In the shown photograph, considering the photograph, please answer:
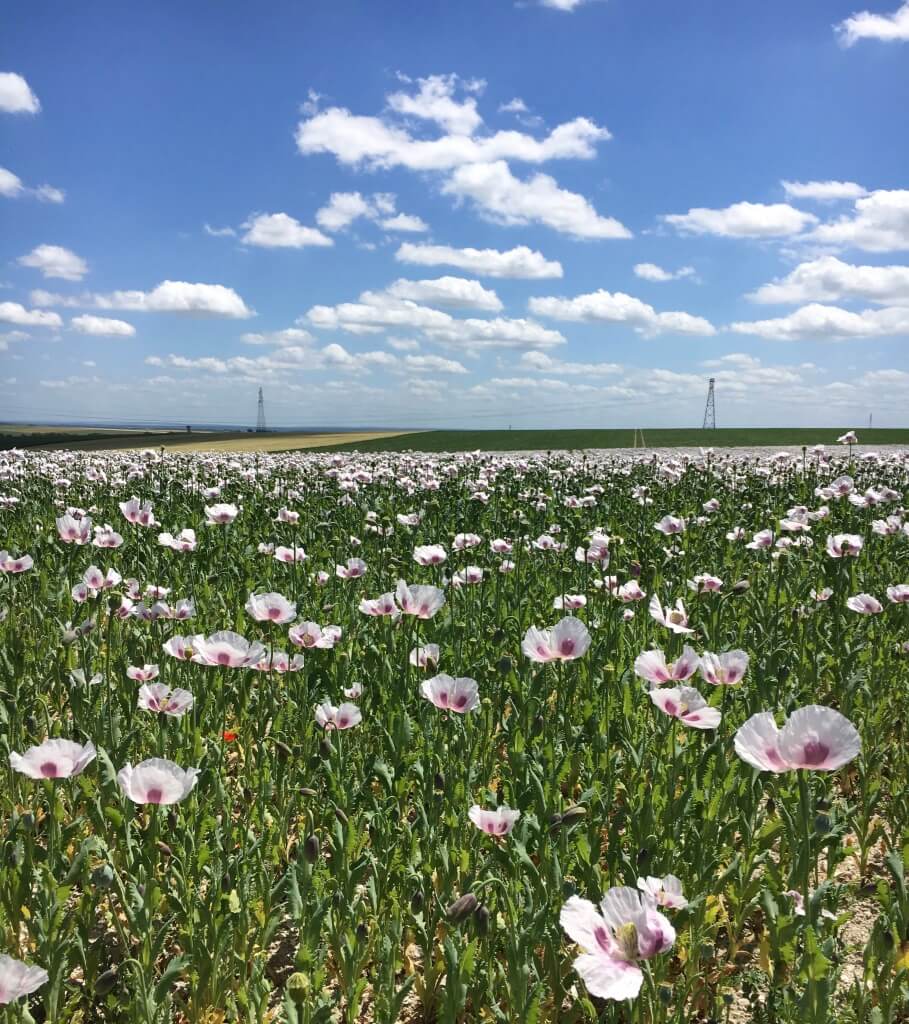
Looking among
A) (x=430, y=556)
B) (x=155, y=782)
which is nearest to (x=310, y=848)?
(x=155, y=782)

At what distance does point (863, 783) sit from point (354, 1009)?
225cm

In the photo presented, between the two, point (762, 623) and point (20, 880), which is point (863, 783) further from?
point (20, 880)

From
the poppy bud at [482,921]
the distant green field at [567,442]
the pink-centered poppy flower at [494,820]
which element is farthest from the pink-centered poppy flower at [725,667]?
the distant green field at [567,442]

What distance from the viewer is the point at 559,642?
2.73 meters

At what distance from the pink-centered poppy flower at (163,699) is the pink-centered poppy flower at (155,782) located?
2.72ft

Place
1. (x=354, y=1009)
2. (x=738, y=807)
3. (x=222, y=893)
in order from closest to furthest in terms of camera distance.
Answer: (x=354, y=1009) < (x=222, y=893) < (x=738, y=807)

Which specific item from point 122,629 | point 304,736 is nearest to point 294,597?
point 122,629

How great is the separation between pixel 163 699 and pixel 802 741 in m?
2.17

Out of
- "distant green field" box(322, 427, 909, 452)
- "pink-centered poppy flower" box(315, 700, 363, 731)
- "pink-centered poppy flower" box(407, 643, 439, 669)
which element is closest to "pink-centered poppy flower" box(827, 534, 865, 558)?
"pink-centered poppy flower" box(407, 643, 439, 669)

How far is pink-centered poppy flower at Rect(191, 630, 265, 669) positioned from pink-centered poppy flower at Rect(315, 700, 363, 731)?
36 cm

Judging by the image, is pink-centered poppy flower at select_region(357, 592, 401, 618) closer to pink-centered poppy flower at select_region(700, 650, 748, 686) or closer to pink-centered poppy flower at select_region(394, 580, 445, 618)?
pink-centered poppy flower at select_region(394, 580, 445, 618)

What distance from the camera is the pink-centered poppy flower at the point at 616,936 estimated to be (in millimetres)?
1310

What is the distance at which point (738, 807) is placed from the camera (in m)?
2.79

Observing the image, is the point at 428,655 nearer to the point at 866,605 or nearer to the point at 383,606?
the point at 383,606
